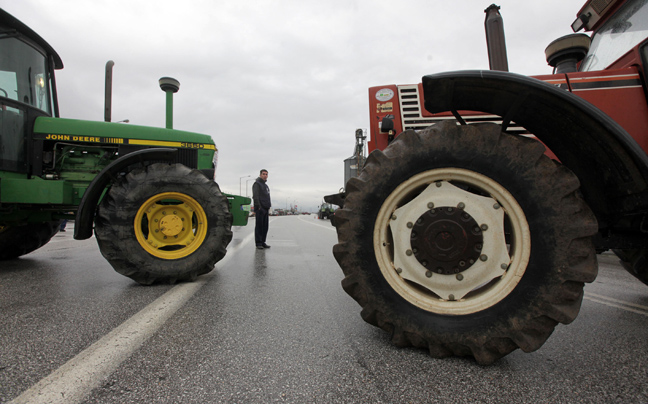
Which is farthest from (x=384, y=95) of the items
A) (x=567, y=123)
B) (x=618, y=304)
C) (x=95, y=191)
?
(x=95, y=191)

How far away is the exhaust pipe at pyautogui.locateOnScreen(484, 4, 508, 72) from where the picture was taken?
2.14 m

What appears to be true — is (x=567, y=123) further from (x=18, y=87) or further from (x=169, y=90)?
(x=18, y=87)

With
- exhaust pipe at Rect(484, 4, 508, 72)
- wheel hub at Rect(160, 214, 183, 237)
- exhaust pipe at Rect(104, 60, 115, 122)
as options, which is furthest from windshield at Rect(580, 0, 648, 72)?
exhaust pipe at Rect(104, 60, 115, 122)

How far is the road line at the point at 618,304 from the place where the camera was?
111 inches

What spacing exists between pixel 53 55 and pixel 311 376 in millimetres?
5854

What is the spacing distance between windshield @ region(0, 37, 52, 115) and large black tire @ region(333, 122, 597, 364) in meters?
4.86

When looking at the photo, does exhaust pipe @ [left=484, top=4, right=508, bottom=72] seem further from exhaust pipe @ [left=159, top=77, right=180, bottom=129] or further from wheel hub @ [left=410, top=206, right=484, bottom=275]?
exhaust pipe @ [left=159, top=77, right=180, bottom=129]

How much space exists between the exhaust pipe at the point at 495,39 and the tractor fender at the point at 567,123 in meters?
0.38

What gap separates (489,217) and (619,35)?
2.36 metres

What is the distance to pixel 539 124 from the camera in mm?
1958

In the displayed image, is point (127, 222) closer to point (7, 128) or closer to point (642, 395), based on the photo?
point (7, 128)

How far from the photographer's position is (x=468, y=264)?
181 centimetres

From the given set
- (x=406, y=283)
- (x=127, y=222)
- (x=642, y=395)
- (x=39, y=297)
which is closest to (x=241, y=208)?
(x=127, y=222)

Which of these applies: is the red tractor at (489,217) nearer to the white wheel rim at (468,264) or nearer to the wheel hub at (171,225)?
the white wheel rim at (468,264)
